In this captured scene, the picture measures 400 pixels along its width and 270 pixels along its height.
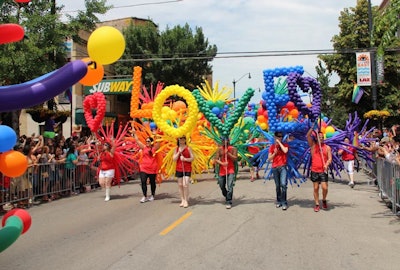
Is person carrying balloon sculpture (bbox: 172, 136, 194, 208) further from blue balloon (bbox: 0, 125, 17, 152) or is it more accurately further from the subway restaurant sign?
the subway restaurant sign

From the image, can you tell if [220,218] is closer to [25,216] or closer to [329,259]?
[329,259]

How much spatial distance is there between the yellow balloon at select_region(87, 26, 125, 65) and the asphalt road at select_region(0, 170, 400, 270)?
10.4ft

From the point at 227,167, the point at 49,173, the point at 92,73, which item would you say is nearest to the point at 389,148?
the point at 227,167

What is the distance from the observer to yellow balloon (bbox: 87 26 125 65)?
3.44 metres

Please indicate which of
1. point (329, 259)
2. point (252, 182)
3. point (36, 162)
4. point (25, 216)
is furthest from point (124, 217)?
point (252, 182)

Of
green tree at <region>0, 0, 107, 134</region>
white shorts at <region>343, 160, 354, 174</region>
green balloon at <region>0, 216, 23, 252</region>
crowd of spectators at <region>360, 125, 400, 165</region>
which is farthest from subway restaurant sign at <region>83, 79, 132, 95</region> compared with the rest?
green balloon at <region>0, 216, 23, 252</region>

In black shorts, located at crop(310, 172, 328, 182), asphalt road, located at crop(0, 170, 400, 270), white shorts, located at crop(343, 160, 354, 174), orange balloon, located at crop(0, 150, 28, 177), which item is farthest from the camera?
white shorts, located at crop(343, 160, 354, 174)

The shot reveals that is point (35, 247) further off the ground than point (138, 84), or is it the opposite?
point (138, 84)

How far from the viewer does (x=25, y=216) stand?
359 centimetres

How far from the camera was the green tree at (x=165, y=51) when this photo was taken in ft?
109

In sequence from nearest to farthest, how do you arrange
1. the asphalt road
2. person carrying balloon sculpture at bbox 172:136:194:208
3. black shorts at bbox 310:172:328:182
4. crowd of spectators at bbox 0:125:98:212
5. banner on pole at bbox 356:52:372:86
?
the asphalt road < black shorts at bbox 310:172:328:182 < person carrying balloon sculpture at bbox 172:136:194:208 < crowd of spectators at bbox 0:125:98:212 < banner on pole at bbox 356:52:372:86

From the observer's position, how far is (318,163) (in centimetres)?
948

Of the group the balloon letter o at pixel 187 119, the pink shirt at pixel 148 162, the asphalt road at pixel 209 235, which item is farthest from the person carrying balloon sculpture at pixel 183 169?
the pink shirt at pixel 148 162

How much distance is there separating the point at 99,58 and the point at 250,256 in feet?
12.5
